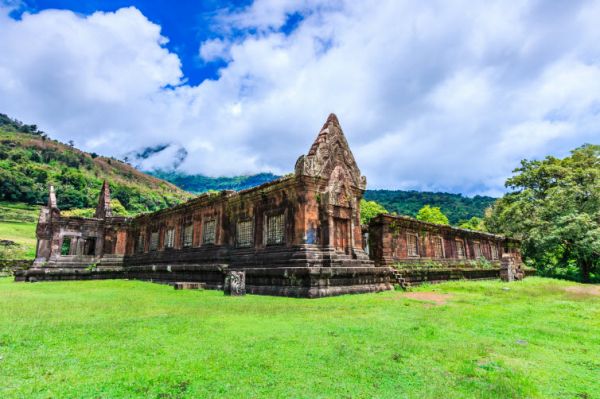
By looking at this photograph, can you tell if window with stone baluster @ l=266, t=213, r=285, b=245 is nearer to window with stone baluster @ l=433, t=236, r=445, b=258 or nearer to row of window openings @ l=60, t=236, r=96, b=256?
window with stone baluster @ l=433, t=236, r=445, b=258

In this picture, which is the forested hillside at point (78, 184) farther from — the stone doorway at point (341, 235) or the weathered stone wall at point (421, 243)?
the stone doorway at point (341, 235)

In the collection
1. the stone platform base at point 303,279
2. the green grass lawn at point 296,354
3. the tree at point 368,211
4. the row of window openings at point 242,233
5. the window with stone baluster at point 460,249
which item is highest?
the tree at point 368,211

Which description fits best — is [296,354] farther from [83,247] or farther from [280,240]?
[83,247]

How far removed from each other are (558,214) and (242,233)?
1134 inches

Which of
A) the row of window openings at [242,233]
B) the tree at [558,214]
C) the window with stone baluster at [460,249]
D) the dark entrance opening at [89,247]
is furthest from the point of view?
the dark entrance opening at [89,247]

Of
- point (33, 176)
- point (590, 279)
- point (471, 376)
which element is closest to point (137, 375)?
point (471, 376)

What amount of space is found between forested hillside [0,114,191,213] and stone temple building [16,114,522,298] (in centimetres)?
5328

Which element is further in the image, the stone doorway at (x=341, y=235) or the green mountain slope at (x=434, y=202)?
the green mountain slope at (x=434, y=202)

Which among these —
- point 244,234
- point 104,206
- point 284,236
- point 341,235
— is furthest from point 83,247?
point 341,235

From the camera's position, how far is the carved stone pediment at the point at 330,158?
15961mm

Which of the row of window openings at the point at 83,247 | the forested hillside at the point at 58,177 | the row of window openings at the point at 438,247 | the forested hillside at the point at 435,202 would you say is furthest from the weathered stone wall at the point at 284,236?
the forested hillside at the point at 435,202

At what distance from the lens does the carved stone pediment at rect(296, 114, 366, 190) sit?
1596 cm

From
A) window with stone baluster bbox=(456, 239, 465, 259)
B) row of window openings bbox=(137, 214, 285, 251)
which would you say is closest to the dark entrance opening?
row of window openings bbox=(137, 214, 285, 251)

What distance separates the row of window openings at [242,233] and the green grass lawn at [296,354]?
306 inches
